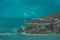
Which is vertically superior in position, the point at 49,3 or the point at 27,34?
the point at 49,3

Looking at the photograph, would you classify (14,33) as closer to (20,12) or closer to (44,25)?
(20,12)

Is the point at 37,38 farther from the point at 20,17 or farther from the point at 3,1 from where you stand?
the point at 3,1

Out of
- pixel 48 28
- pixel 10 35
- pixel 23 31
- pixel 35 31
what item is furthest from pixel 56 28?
pixel 10 35

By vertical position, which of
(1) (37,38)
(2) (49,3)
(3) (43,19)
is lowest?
(1) (37,38)

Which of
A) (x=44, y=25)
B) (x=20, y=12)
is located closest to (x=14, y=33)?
(x=20, y=12)

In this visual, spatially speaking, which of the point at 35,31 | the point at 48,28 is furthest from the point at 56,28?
the point at 35,31
